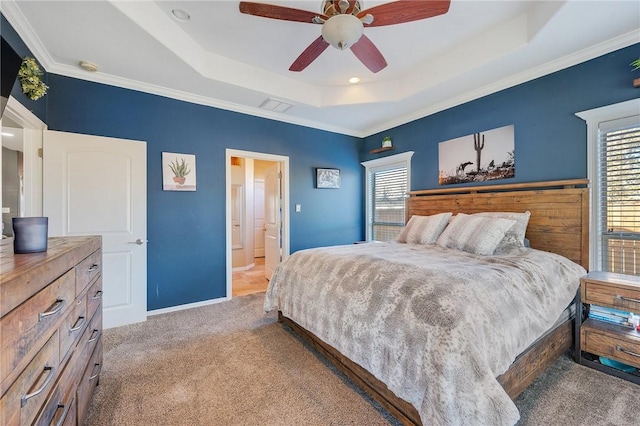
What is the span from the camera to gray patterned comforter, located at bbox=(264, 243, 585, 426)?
118 centimetres

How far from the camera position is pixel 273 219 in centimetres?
474

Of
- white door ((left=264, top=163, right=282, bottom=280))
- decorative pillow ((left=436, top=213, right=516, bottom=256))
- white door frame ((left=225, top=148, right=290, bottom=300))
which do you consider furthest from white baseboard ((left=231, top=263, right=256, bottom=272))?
decorative pillow ((left=436, top=213, right=516, bottom=256))

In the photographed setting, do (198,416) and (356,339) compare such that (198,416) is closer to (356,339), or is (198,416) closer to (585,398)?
(356,339)

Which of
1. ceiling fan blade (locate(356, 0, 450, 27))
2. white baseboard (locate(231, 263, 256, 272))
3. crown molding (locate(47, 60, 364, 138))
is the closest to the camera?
ceiling fan blade (locate(356, 0, 450, 27))

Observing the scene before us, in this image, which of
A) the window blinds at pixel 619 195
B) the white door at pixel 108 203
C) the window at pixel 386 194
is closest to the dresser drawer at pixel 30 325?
the white door at pixel 108 203

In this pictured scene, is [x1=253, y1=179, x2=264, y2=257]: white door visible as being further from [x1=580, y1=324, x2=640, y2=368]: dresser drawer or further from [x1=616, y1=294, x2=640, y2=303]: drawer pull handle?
[x1=616, y1=294, x2=640, y2=303]: drawer pull handle

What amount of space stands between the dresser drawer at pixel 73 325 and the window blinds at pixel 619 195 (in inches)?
156

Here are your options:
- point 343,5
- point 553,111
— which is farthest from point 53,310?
point 553,111

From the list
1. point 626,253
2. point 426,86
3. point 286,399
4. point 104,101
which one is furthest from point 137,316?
point 626,253

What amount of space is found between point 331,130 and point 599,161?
3.53m

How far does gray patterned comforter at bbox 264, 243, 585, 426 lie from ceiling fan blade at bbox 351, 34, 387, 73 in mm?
1772

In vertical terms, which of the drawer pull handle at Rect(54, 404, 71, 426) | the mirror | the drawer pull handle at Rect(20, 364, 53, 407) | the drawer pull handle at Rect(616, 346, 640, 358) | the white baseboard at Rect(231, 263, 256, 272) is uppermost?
the mirror

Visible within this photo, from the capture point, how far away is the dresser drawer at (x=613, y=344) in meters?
1.82

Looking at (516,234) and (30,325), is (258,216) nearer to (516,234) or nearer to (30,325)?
(516,234)
